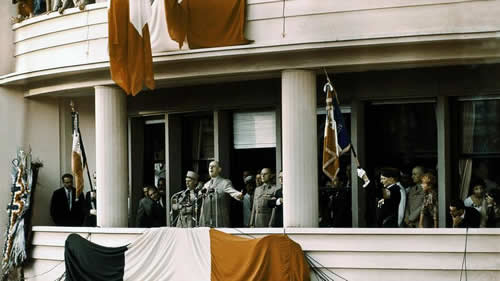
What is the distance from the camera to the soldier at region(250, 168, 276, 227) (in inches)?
813

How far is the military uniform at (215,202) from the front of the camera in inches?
819

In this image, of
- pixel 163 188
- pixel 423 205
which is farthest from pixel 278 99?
pixel 423 205

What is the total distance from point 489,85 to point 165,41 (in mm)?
6025

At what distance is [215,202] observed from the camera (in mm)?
20938

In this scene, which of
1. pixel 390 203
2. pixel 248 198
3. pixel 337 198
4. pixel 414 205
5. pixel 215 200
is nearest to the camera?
pixel 414 205

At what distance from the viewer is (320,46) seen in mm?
18875

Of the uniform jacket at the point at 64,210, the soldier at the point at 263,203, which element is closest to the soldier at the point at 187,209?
the soldier at the point at 263,203

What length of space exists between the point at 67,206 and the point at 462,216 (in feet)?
31.8

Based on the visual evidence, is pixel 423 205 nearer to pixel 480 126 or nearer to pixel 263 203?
pixel 480 126

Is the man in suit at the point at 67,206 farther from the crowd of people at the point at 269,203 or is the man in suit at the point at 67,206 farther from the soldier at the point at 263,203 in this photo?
the soldier at the point at 263,203

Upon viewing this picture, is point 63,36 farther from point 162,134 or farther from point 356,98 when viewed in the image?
point 356,98

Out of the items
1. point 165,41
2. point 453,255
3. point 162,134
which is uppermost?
point 165,41

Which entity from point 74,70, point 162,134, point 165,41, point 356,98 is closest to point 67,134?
point 162,134

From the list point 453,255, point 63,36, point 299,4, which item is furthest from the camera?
point 63,36
